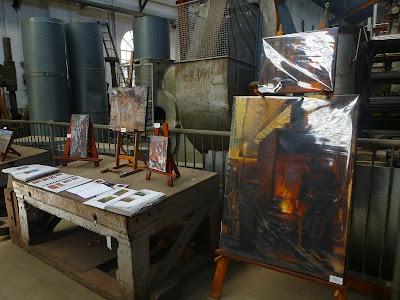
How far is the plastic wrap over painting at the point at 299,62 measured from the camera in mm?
2246

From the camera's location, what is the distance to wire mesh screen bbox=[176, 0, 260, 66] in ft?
15.3

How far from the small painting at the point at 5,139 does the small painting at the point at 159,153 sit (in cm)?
272

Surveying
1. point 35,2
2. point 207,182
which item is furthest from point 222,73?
point 35,2

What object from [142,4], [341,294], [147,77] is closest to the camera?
[341,294]

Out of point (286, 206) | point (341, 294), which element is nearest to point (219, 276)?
point (286, 206)

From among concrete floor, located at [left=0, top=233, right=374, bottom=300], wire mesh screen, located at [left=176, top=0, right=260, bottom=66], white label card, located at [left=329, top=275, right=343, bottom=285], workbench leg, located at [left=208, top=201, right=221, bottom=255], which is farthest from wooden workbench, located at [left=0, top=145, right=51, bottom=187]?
white label card, located at [left=329, top=275, right=343, bottom=285]

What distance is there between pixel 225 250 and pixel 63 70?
8219 millimetres

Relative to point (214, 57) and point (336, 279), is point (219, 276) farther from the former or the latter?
point (214, 57)

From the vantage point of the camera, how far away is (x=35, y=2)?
423 inches

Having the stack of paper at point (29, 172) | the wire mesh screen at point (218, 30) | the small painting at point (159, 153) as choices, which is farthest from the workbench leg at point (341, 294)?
the wire mesh screen at point (218, 30)

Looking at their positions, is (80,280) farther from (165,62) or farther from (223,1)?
(165,62)

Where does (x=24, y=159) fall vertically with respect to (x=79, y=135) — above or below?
below

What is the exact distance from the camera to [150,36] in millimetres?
9609

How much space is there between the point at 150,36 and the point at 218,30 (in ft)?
18.3
